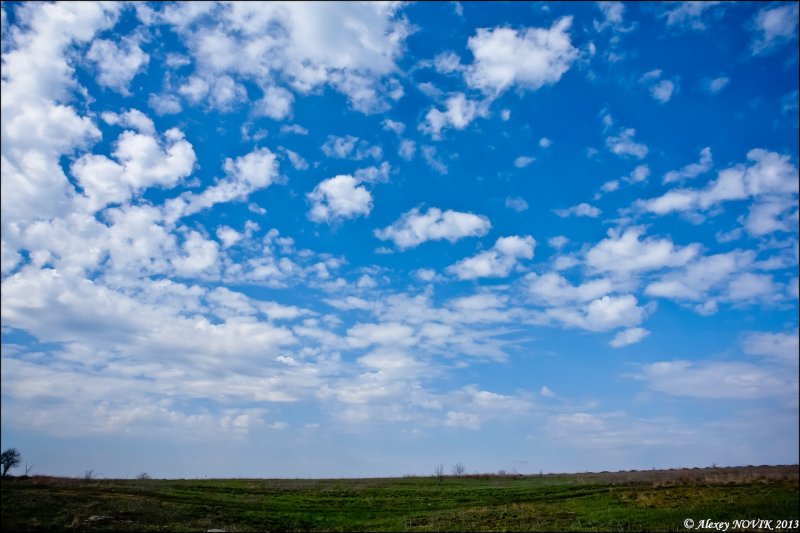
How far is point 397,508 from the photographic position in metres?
57.1

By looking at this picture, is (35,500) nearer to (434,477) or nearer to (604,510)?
(604,510)

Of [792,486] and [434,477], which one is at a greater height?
[792,486]

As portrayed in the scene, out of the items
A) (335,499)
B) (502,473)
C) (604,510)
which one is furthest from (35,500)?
(502,473)

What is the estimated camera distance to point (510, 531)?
1657 inches

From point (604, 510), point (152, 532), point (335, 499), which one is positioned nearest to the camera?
point (152, 532)

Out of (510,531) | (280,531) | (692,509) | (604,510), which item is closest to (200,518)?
(280,531)

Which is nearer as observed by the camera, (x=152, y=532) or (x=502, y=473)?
(x=152, y=532)

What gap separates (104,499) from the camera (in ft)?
156

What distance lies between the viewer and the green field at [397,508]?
1650 inches

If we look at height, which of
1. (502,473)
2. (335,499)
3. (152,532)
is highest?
(152,532)

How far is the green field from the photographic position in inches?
1650

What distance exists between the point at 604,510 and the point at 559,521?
6.60m

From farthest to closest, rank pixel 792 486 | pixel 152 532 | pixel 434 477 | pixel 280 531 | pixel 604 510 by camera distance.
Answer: pixel 434 477
pixel 792 486
pixel 604 510
pixel 280 531
pixel 152 532

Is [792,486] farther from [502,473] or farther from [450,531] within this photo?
[502,473]
